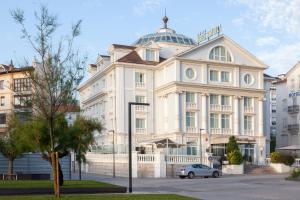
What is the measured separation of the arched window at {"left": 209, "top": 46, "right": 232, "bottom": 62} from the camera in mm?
64400

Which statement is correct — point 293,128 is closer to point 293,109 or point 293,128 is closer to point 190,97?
point 293,109

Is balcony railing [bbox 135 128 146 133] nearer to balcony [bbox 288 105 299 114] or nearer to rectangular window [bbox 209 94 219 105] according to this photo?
rectangular window [bbox 209 94 219 105]

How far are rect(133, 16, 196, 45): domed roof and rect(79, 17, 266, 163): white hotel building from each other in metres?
4.53

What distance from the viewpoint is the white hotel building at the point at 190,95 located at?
61.9 metres

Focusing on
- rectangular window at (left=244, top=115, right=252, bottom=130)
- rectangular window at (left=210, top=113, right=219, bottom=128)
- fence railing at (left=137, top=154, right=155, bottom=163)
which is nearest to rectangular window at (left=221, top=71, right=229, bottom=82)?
rectangular window at (left=210, top=113, right=219, bottom=128)

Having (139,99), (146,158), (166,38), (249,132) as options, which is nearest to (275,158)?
(249,132)

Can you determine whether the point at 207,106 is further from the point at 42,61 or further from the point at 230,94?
the point at 42,61

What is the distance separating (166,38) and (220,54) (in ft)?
36.5

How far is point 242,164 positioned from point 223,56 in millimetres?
17190

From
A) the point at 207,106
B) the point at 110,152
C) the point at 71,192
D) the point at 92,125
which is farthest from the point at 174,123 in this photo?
the point at 71,192

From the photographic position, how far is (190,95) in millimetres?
62469

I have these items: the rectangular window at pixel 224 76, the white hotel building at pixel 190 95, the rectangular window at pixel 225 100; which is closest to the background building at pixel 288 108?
the white hotel building at pixel 190 95

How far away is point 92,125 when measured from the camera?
40.8 meters

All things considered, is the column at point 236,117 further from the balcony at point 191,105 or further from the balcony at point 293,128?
the balcony at point 293,128
